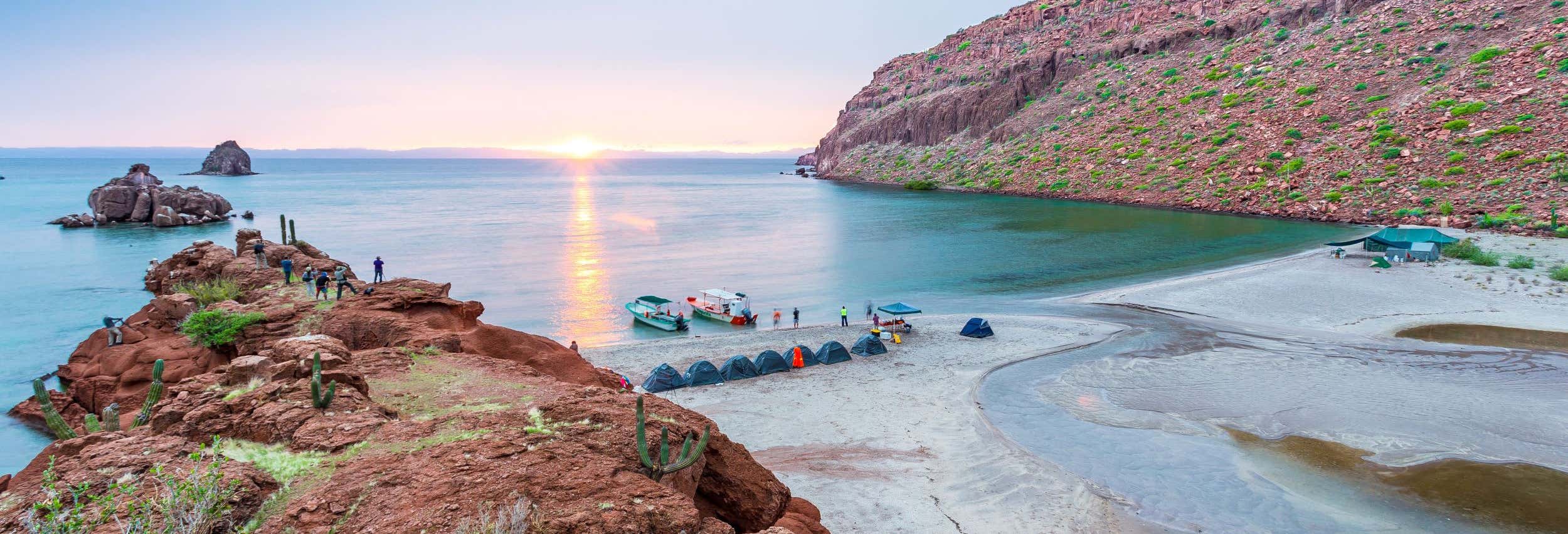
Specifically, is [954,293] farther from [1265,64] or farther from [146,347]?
[1265,64]

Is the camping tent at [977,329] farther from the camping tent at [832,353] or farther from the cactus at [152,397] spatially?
the cactus at [152,397]

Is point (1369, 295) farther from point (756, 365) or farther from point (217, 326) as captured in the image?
point (217, 326)

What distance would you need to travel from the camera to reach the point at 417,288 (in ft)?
47.5

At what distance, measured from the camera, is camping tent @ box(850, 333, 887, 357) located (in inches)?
941

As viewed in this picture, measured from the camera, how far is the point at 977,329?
1032 inches

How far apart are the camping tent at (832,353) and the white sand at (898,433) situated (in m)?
0.24

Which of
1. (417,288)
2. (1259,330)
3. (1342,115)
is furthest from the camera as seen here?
(1342,115)

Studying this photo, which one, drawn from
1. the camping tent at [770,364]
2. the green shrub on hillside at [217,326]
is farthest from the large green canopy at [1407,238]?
the green shrub on hillside at [217,326]

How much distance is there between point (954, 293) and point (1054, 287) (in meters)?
5.26

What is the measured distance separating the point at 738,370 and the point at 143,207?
78.6 metres

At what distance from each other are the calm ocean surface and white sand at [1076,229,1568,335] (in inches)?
191

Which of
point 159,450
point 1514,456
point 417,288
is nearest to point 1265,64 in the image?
point 1514,456

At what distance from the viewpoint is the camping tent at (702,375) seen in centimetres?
2067

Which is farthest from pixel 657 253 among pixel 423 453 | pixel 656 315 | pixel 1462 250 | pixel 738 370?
pixel 423 453
